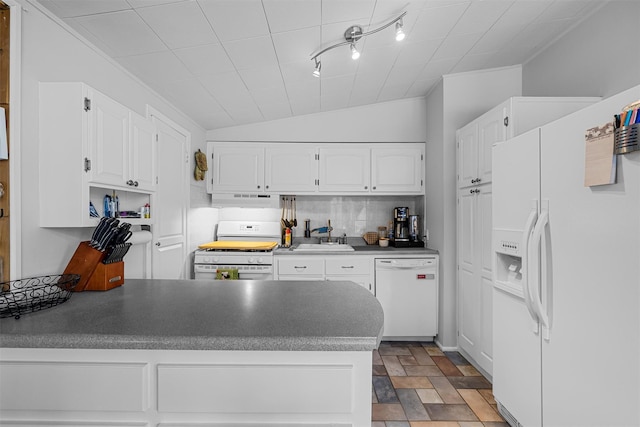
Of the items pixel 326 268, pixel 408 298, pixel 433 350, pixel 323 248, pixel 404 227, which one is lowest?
pixel 433 350

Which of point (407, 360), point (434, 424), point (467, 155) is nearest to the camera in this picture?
point (434, 424)

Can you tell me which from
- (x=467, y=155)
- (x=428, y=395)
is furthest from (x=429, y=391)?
(x=467, y=155)

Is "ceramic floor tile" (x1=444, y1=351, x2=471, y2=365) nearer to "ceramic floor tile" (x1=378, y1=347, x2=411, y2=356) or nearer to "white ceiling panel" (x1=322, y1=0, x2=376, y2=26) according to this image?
"ceramic floor tile" (x1=378, y1=347, x2=411, y2=356)

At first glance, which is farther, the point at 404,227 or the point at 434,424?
the point at 404,227

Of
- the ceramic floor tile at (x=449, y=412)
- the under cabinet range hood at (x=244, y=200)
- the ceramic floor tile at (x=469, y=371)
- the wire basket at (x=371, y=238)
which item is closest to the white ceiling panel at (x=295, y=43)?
the under cabinet range hood at (x=244, y=200)

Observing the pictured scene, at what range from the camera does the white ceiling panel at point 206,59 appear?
204 centimetres

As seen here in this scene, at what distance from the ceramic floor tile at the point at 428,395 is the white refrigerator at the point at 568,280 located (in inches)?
19.1

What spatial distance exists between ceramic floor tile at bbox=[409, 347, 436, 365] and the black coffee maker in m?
1.10

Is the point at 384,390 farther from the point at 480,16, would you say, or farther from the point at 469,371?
the point at 480,16

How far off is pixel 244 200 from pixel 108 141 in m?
1.98

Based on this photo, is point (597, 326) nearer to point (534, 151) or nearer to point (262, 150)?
point (534, 151)

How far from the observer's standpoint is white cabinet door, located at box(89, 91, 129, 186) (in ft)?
5.16

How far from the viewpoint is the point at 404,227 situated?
373cm

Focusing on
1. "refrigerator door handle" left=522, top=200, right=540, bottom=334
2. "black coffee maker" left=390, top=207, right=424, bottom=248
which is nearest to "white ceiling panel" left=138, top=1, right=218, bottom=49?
"refrigerator door handle" left=522, top=200, right=540, bottom=334
